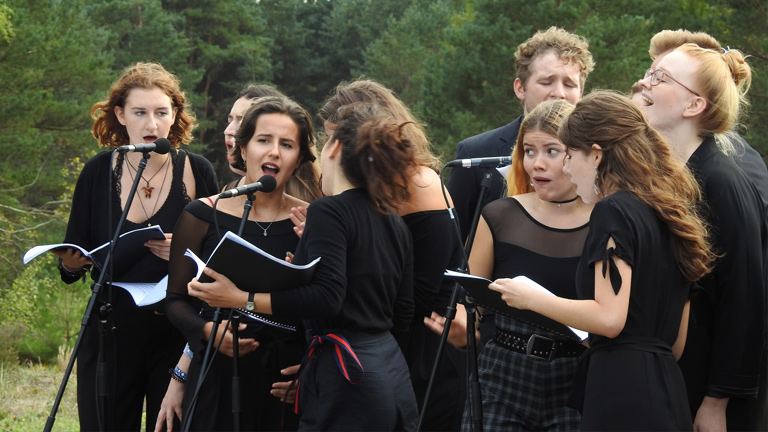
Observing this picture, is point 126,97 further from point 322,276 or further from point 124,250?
point 322,276

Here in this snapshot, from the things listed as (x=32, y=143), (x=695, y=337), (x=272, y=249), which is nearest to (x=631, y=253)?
(x=695, y=337)

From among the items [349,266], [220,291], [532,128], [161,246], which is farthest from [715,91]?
[161,246]

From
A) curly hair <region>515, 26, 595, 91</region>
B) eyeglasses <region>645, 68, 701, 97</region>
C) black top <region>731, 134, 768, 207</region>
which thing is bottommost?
black top <region>731, 134, 768, 207</region>

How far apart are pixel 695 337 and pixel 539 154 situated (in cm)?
93

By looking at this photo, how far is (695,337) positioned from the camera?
3393 millimetres

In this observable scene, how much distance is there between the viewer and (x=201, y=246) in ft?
12.5

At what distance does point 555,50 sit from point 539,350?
6.14 feet

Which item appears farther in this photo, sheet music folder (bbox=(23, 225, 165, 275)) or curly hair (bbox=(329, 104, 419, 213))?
sheet music folder (bbox=(23, 225, 165, 275))

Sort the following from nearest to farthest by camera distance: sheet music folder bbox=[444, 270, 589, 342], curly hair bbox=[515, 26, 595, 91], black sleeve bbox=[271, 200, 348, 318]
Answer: sheet music folder bbox=[444, 270, 589, 342], black sleeve bbox=[271, 200, 348, 318], curly hair bbox=[515, 26, 595, 91]

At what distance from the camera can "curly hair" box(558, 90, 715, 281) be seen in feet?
9.37

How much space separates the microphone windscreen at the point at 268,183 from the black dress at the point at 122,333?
0.93 meters

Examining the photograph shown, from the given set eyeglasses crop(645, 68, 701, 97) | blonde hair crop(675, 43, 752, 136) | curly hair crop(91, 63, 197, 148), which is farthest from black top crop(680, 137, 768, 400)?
curly hair crop(91, 63, 197, 148)

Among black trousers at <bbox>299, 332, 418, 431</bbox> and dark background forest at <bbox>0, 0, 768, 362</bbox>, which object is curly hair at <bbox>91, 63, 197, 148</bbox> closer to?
dark background forest at <bbox>0, 0, 768, 362</bbox>

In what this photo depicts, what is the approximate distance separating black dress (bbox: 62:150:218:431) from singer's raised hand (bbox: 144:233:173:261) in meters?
0.17
